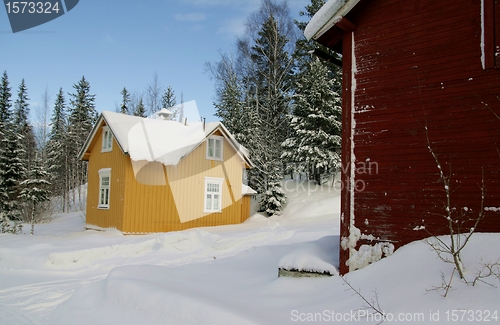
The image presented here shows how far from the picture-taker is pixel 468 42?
5844 mm

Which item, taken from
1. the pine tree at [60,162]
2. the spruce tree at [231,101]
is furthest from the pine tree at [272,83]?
the pine tree at [60,162]

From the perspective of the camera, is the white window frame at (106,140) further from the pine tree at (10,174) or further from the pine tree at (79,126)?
the pine tree at (79,126)

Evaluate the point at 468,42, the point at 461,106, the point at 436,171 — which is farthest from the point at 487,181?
the point at 468,42

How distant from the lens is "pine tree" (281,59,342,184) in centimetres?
2256

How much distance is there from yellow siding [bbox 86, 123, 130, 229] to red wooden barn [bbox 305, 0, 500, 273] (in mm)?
→ 12146

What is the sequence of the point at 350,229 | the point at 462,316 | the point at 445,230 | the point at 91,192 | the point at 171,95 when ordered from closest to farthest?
the point at 462,316 < the point at 445,230 < the point at 350,229 < the point at 91,192 < the point at 171,95

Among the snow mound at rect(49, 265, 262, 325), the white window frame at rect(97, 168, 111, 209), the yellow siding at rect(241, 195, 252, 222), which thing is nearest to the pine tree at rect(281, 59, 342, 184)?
the yellow siding at rect(241, 195, 252, 222)

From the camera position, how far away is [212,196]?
18.8 metres

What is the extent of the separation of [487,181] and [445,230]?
963 mm

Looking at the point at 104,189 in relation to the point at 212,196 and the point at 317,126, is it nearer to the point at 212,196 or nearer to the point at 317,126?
the point at 212,196

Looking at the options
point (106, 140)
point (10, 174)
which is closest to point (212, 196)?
point (106, 140)

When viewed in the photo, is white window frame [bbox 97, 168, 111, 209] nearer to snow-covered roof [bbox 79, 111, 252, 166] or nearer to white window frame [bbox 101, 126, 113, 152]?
white window frame [bbox 101, 126, 113, 152]

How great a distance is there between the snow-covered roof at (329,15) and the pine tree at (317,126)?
15.3 m

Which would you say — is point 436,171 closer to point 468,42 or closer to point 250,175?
point 468,42
